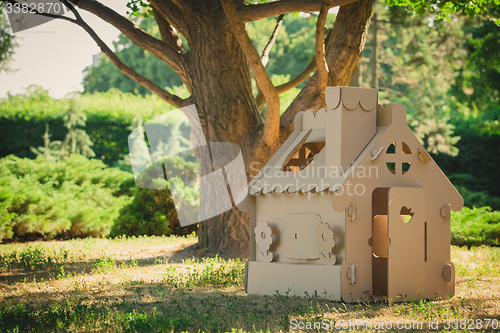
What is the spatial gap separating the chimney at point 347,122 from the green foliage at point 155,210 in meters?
6.52

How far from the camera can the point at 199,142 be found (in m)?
7.59

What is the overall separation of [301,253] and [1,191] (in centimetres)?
757

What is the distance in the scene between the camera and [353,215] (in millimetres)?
4102

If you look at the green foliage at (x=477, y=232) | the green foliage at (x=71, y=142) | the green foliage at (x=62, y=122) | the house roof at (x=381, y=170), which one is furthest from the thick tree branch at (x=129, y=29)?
the green foliage at (x=62, y=122)

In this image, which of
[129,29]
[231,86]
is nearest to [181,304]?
[231,86]

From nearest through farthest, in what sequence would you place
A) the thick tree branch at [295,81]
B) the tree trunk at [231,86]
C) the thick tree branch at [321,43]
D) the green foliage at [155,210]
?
the thick tree branch at [321,43], the tree trunk at [231,86], the thick tree branch at [295,81], the green foliage at [155,210]

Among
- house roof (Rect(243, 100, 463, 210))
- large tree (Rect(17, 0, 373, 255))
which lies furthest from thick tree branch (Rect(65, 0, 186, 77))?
house roof (Rect(243, 100, 463, 210))

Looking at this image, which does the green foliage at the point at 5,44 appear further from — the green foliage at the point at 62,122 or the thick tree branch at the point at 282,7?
the thick tree branch at the point at 282,7

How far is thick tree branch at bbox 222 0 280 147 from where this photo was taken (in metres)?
6.15

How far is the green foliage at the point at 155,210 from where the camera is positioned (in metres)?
10.6

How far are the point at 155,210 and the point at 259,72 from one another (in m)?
5.70

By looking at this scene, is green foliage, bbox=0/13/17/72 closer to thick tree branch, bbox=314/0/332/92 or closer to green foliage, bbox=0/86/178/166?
green foliage, bbox=0/86/178/166

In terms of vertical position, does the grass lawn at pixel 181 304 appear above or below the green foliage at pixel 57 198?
below

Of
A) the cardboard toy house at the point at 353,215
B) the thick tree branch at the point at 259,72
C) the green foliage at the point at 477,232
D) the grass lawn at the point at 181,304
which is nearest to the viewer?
the grass lawn at the point at 181,304
